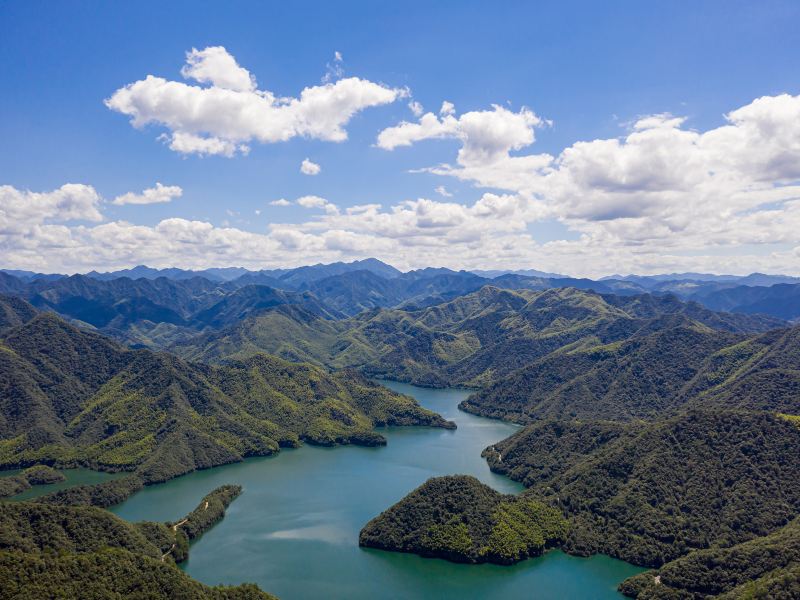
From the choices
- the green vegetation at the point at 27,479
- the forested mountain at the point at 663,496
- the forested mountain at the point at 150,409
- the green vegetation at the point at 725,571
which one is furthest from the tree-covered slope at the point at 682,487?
the green vegetation at the point at 27,479

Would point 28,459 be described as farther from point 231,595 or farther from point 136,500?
point 231,595

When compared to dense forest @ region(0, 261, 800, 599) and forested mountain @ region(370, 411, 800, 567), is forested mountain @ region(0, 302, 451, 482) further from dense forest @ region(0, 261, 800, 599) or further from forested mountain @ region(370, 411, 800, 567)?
forested mountain @ region(370, 411, 800, 567)

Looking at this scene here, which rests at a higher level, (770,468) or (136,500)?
(770,468)

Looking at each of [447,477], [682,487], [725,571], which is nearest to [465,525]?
[447,477]

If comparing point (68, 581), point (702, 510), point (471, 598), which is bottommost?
point (471, 598)

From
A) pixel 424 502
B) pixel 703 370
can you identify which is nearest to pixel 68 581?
pixel 424 502

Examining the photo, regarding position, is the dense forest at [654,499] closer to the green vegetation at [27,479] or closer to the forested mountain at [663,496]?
the forested mountain at [663,496]

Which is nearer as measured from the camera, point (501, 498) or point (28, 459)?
point (501, 498)
